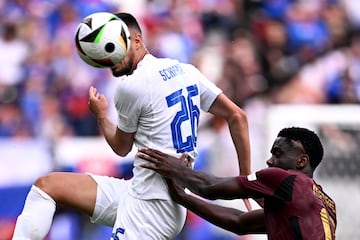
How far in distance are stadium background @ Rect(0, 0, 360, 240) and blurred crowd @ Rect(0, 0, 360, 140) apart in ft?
0.06

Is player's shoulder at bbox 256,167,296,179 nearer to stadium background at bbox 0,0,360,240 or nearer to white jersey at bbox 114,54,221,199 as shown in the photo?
white jersey at bbox 114,54,221,199

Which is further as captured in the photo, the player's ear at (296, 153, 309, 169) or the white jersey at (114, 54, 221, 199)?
the white jersey at (114, 54, 221, 199)

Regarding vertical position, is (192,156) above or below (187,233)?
above

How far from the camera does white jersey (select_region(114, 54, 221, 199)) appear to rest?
648 centimetres

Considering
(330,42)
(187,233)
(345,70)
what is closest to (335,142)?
(187,233)

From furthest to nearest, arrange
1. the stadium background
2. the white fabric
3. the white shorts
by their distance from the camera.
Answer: the stadium background → the white shorts → the white fabric

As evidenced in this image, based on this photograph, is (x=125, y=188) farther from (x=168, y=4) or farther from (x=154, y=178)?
(x=168, y=4)

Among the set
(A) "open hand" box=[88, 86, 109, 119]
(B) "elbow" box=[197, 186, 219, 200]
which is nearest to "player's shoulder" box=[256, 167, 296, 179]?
(B) "elbow" box=[197, 186, 219, 200]

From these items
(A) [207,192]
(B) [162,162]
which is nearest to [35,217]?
(B) [162,162]

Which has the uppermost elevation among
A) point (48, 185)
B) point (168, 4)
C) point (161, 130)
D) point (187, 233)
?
point (168, 4)

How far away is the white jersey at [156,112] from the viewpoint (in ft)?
21.3

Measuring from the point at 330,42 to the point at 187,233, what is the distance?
551 centimetres

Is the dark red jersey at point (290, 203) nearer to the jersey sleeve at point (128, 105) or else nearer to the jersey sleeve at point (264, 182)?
the jersey sleeve at point (264, 182)

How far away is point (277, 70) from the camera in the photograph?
15.1m
